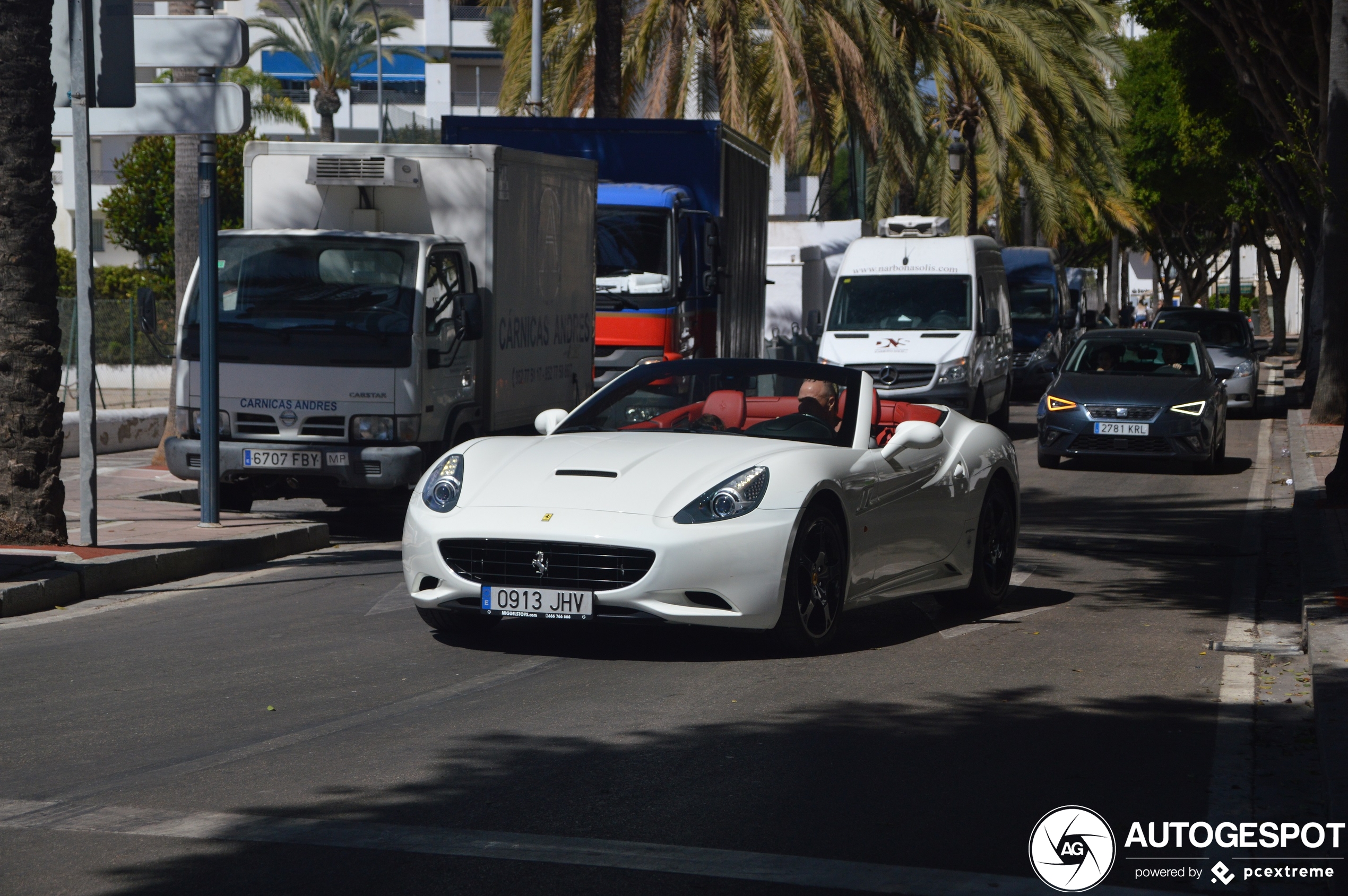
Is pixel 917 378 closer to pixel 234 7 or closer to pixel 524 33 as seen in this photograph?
pixel 524 33

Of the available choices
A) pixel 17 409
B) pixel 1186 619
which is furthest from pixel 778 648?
pixel 17 409

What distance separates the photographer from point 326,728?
6.16 meters

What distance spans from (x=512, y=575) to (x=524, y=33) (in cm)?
2319

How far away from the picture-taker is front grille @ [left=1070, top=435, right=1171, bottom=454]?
59.5 feet

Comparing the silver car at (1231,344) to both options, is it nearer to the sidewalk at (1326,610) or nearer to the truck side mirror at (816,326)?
the truck side mirror at (816,326)

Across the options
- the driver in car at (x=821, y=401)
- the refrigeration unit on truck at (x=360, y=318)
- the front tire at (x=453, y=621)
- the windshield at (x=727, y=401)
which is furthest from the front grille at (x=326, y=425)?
the driver in car at (x=821, y=401)

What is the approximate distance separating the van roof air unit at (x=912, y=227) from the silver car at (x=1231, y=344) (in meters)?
3.74

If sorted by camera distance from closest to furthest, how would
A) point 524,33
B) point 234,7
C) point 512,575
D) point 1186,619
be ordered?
point 512,575 < point 1186,619 < point 524,33 < point 234,7

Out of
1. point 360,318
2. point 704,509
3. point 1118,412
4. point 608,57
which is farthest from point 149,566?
point 608,57

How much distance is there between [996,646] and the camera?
816 centimetres

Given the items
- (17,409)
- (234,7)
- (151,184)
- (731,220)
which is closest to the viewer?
(17,409)

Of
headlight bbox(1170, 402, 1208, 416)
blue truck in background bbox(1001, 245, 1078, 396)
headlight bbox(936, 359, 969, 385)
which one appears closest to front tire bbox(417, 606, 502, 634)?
headlight bbox(1170, 402, 1208, 416)

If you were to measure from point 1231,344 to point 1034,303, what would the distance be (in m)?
6.23

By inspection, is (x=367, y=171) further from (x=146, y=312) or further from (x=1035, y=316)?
(x=1035, y=316)
